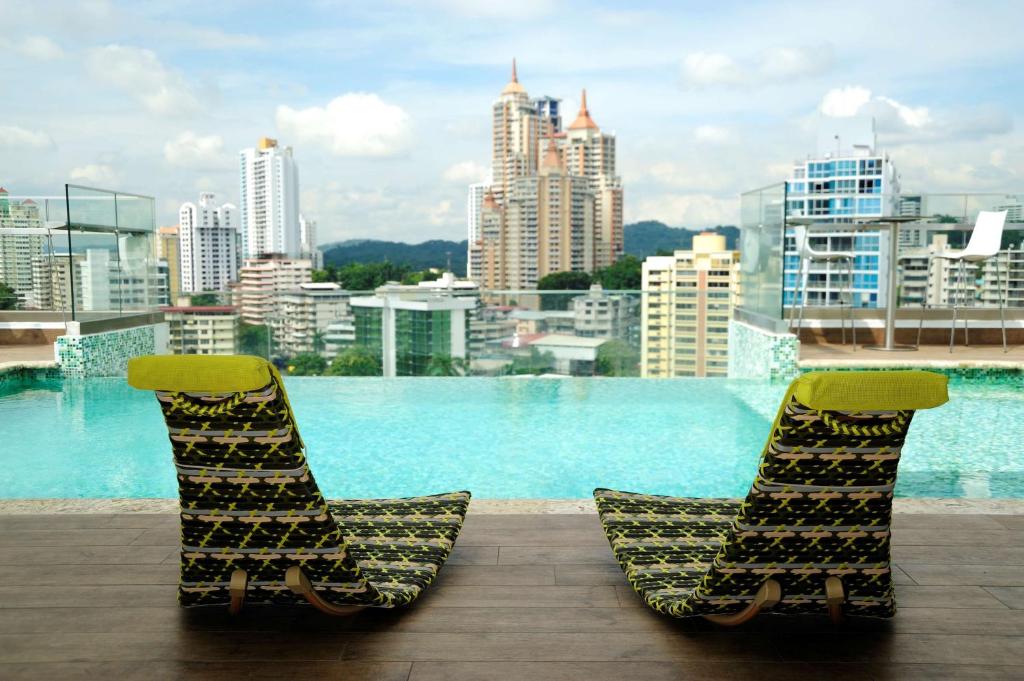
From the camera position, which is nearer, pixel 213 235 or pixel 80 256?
pixel 80 256

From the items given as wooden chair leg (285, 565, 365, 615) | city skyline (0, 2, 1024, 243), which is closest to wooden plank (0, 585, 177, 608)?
wooden chair leg (285, 565, 365, 615)

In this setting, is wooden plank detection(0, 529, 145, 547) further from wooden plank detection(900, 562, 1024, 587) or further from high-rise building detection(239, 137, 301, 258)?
high-rise building detection(239, 137, 301, 258)

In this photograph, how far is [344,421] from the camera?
6.23 meters

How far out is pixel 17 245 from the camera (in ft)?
29.6

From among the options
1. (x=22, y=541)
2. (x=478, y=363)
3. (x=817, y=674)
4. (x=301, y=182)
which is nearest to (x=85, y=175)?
(x=301, y=182)

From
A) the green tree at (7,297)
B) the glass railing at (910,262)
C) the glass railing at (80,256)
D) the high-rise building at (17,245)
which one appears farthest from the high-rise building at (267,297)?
the glass railing at (910,262)

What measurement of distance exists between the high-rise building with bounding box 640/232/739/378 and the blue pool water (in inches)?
24.9

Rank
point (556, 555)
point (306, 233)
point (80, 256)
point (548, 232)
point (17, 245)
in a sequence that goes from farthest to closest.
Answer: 1. point (548, 232)
2. point (306, 233)
3. point (17, 245)
4. point (80, 256)
5. point (556, 555)

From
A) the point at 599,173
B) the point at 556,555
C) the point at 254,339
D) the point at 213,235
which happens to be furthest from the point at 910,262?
the point at 599,173

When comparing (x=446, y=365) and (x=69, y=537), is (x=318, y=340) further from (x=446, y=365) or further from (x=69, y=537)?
(x=69, y=537)

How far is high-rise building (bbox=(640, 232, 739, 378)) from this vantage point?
27.0 ft

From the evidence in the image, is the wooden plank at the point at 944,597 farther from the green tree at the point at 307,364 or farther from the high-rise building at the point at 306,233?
the high-rise building at the point at 306,233

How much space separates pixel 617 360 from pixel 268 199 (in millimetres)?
33444

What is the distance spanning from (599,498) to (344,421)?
374cm
